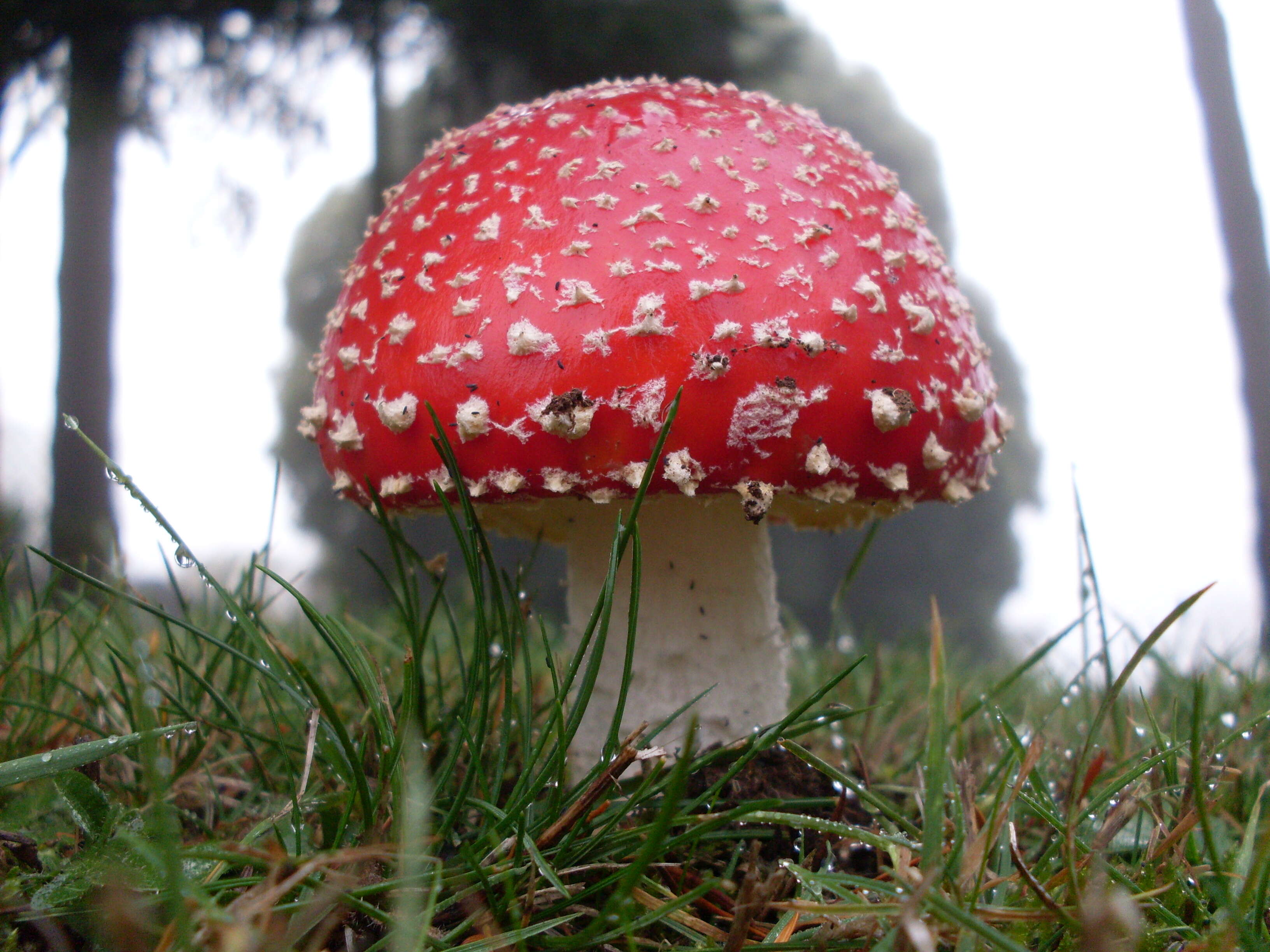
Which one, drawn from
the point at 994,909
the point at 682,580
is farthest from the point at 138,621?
the point at 994,909

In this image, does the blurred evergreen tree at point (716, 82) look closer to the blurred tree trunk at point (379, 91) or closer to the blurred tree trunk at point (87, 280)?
the blurred tree trunk at point (379, 91)

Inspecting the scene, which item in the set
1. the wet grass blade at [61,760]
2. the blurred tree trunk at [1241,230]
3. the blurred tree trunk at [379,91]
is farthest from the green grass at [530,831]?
the blurred tree trunk at [1241,230]

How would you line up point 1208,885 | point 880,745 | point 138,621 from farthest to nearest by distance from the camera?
1. point 138,621
2. point 880,745
3. point 1208,885

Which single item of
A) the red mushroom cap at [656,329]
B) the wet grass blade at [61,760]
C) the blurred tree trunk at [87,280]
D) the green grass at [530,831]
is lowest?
the green grass at [530,831]

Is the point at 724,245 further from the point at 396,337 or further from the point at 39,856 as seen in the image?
the point at 39,856

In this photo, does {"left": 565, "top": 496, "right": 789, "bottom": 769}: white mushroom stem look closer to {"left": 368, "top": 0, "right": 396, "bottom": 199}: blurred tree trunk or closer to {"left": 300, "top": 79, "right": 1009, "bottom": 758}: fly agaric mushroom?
{"left": 300, "top": 79, "right": 1009, "bottom": 758}: fly agaric mushroom

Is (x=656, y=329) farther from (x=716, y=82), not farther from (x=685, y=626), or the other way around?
(x=716, y=82)

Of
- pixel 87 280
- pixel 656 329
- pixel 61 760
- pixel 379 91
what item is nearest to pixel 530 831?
pixel 61 760

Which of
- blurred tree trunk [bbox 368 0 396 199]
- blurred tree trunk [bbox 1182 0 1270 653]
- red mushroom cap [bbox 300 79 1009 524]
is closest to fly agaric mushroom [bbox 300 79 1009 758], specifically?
red mushroom cap [bbox 300 79 1009 524]
